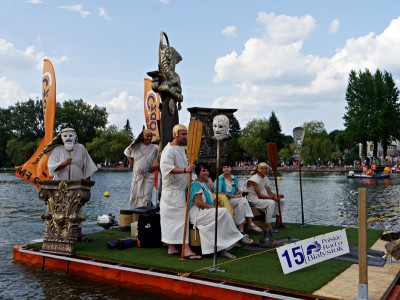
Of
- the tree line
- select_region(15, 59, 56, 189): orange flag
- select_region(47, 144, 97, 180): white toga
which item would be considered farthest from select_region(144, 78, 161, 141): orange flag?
the tree line

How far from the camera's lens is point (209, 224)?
7340mm

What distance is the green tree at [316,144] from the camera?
73.6 metres

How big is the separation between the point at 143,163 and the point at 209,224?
3978 millimetres

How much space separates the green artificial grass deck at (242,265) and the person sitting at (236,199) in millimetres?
551

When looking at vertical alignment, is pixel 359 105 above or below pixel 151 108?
above

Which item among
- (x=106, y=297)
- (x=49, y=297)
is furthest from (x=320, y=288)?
(x=49, y=297)

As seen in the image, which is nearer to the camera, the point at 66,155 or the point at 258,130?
the point at 66,155

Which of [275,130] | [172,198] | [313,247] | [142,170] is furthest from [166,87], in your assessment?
[275,130]

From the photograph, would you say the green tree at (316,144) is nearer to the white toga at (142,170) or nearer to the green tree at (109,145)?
the green tree at (109,145)

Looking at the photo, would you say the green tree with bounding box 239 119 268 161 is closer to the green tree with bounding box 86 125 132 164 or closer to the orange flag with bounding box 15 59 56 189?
the green tree with bounding box 86 125 132 164

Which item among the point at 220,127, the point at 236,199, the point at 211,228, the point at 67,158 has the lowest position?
the point at 211,228

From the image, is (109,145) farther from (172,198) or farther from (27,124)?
(172,198)

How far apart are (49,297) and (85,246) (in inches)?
73.6

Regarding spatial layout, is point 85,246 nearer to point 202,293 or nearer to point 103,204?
point 202,293
